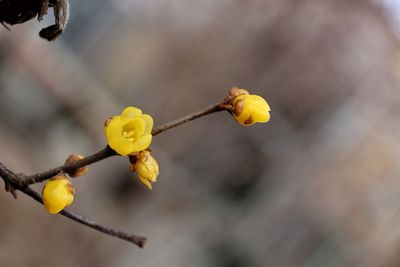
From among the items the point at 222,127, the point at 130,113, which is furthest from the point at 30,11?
the point at 222,127

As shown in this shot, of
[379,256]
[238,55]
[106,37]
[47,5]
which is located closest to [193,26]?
[238,55]

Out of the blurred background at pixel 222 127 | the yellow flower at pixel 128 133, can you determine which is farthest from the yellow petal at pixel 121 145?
the blurred background at pixel 222 127

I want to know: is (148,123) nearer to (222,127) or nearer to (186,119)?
(186,119)

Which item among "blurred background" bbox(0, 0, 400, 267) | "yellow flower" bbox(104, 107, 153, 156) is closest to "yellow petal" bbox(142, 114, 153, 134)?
"yellow flower" bbox(104, 107, 153, 156)

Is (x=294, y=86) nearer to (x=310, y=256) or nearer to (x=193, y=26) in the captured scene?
(x=193, y=26)

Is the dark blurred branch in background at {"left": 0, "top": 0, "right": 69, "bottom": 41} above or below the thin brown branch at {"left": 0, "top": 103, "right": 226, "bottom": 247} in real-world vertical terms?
above

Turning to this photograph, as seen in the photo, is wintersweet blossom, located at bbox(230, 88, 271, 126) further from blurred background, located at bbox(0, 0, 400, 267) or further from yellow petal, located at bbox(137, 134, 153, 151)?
blurred background, located at bbox(0, 0, 400, 267)

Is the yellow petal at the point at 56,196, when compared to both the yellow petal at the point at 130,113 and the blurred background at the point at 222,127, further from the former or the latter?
the blurred background at the point at 222,127
